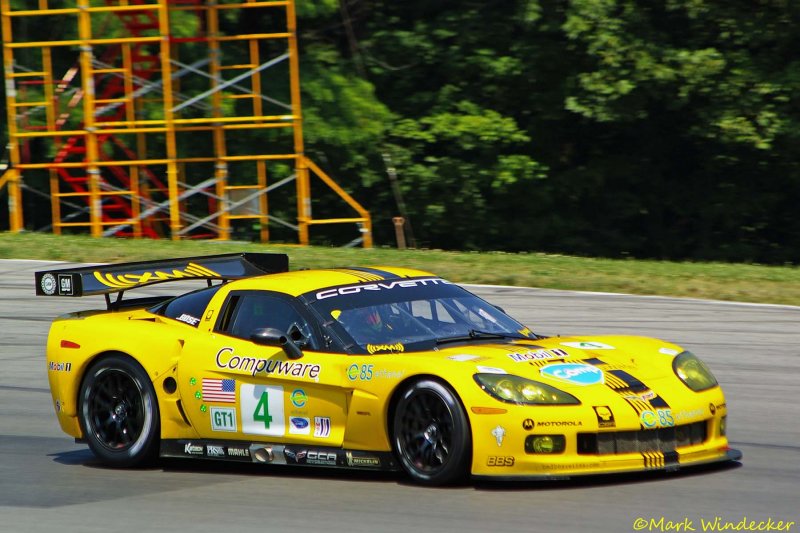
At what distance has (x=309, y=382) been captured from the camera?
23.4 feet

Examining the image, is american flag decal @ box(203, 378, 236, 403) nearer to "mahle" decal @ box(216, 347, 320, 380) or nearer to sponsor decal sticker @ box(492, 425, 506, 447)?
"mahle" decal @ box(216, 347, 320, 380)

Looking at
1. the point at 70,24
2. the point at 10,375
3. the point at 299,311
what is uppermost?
the point at 70,24

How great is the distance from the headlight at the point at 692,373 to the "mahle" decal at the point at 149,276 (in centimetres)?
322

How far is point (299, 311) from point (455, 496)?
63.4 inches

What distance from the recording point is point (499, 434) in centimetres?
635

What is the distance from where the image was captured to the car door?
7.08m

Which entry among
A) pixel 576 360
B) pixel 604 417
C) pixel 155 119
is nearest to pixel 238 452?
pixel 576 360

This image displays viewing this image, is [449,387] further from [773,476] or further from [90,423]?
[90,423]

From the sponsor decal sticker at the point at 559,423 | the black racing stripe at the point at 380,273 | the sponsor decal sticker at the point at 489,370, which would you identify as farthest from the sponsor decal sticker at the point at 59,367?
the sponsor decal sticker at the point at 559,423

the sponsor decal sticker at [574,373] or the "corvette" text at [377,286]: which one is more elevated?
the "corvette" text at [377,286]

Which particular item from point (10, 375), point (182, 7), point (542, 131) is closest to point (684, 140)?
point (542, 131)

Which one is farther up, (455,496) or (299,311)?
(299,311)

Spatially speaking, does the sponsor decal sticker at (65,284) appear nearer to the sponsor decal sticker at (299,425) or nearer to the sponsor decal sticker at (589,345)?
the sponsor decal sticker at (299,425)

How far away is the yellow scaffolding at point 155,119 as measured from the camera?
2341cm
